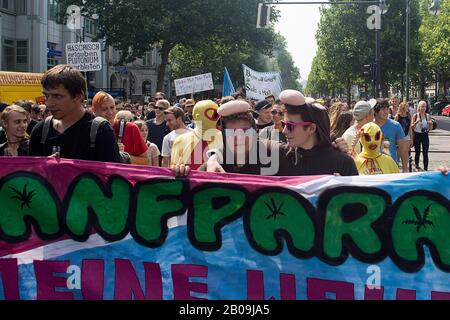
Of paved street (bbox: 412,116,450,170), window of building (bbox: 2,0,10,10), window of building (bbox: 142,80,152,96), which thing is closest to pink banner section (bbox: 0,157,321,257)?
paved street (bbox: 412,116,450,170)

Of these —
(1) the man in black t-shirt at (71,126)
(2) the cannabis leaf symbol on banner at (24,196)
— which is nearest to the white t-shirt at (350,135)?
(1) the man in black t-shirt at (71,126)

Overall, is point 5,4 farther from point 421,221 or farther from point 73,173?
point 421,221

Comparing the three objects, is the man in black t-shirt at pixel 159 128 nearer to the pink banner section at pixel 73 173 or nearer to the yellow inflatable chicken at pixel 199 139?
the yellow inflatable chicken at pixel 199 139

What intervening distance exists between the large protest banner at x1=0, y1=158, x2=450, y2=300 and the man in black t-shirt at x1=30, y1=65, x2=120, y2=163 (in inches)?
5.4

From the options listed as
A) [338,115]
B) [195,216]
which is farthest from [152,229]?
[338,115]

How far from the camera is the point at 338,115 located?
726 centimetres

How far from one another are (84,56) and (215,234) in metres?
8.99

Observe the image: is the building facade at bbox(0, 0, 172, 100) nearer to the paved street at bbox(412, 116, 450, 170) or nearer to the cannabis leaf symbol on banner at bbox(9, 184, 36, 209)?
the paved street at bbox(412, 116, 450, 170)

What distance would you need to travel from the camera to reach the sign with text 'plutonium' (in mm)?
11891

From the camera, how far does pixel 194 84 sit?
18.1 m

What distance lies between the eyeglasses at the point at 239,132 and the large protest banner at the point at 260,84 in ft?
43.1
